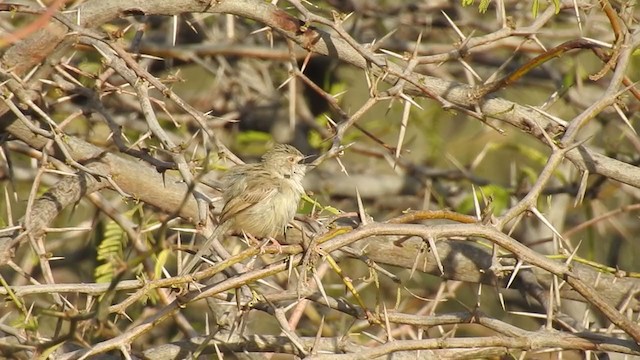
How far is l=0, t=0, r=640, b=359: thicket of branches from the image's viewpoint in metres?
3.73

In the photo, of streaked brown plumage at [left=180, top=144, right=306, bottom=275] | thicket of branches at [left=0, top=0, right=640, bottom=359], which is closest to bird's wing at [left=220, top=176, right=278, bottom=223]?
streaked brown plumage at [left=180, top=144, right=306, bottom=275]

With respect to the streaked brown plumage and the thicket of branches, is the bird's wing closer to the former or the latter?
the streaked brown plumage

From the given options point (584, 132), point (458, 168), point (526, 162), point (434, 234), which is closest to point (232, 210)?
point (434, 234)

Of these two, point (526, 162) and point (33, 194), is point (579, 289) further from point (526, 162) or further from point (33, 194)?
point (526, 162)

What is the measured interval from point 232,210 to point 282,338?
33.2 inches

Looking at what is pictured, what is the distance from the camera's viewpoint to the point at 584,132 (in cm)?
704

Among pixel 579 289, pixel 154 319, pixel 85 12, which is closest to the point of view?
pixel 154 319

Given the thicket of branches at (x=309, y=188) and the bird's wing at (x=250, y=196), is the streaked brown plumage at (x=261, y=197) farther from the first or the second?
the thicket of branches at (x=309, y=188)

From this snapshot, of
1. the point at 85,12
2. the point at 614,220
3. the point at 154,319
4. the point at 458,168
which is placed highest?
the point at 85,12

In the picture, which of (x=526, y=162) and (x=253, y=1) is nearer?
(x=253, y=1)

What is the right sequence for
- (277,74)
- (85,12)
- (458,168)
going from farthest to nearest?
(277,74), (458,168), (85,12)

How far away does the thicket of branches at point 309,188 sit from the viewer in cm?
373

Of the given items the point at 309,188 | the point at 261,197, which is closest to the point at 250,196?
the point at 261,197

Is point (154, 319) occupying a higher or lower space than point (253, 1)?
lower
